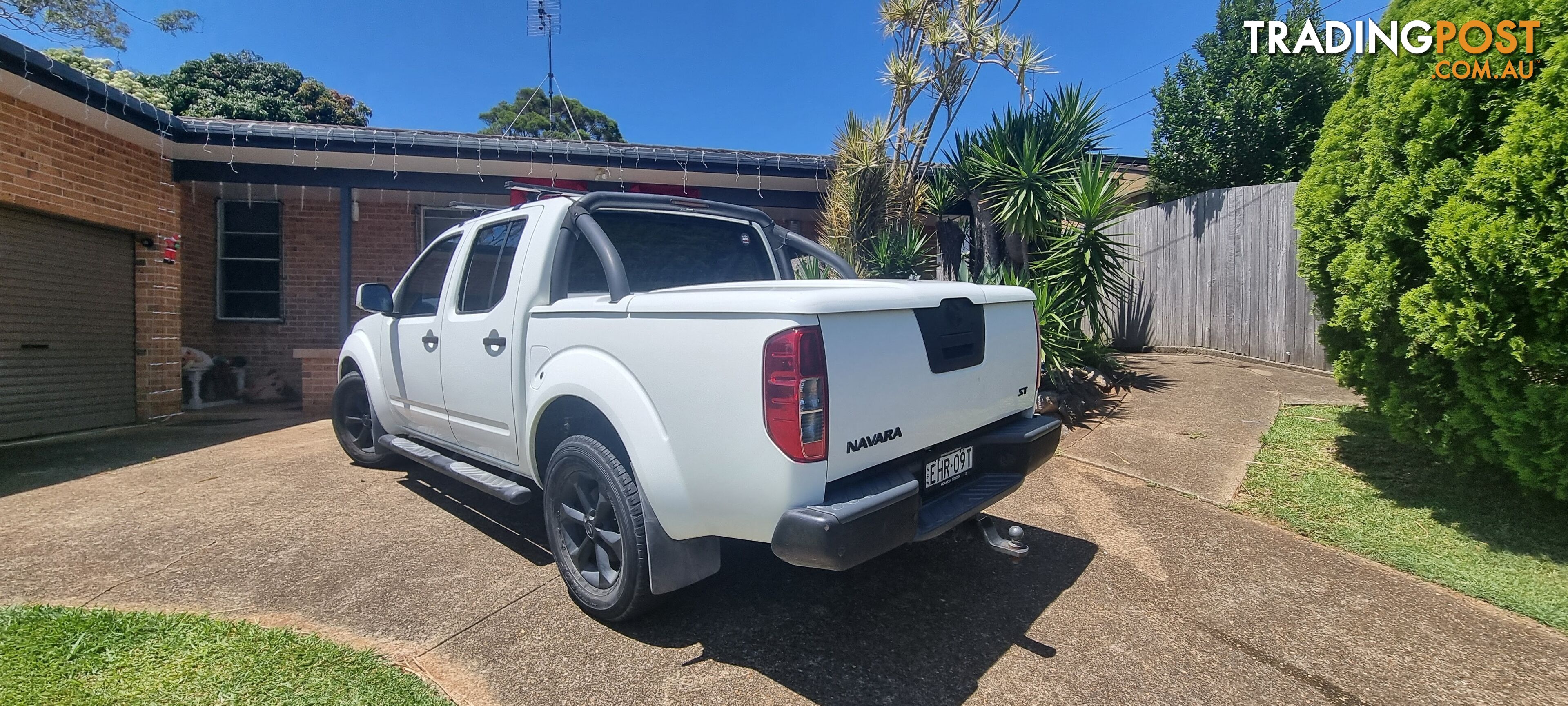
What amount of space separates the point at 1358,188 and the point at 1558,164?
101cm

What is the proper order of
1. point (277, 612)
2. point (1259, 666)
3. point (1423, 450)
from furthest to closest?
1. point (1423, 450)
2. point (277, 612)
3. point (1259, 666)

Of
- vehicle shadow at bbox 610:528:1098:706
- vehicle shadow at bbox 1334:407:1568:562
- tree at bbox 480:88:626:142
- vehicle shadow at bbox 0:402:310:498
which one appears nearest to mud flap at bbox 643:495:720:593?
vehicle shadow at bbox 610:528:1098:706

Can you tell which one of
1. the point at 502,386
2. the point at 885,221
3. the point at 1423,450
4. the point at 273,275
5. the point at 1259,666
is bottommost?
the point at 1259,666

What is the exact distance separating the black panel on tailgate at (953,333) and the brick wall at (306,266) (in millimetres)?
9186

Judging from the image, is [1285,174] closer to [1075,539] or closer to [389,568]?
[1075,539]

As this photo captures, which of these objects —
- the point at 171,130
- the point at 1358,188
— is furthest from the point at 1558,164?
the point at 171,130

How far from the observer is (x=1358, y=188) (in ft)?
13.2

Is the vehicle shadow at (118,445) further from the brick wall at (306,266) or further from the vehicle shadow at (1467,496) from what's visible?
the vehicle shadow at (1467,496)

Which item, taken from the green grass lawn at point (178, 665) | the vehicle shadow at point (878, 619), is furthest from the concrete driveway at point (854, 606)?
the green grass lawn at point (178, 665)

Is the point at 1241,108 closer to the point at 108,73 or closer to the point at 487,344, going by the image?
the point at 487,344

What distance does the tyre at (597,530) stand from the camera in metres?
2.60

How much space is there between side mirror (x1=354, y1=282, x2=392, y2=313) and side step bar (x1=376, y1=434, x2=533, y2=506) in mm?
809

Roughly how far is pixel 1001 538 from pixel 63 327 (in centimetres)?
898

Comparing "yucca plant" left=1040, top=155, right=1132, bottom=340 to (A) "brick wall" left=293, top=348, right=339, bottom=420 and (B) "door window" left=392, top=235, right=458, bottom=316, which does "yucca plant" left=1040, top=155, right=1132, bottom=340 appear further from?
(A) "brick wall" left=293, top=348, right=339, bottom=420
